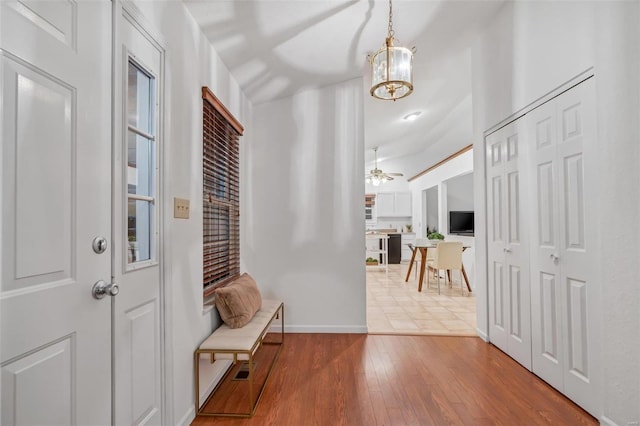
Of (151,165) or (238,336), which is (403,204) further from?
(151,165)

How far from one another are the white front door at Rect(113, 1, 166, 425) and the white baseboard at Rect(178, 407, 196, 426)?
0.19 meters

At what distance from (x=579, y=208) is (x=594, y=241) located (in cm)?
23

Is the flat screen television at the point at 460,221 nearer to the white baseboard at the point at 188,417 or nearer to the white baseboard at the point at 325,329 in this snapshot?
the white baseboard at the point at 325,329

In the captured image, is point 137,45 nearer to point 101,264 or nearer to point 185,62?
point 185,62

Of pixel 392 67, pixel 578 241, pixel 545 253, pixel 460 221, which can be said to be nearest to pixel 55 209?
pixel 392 67

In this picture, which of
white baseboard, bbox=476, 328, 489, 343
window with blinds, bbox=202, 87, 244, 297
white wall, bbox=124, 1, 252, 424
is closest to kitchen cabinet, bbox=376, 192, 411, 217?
white baseboard, bbox=476, 328, 489, 343

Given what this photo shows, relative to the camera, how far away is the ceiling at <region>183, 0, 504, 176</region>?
7.17 ft

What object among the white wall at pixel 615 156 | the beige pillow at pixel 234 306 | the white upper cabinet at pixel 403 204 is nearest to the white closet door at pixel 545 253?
the white wall at pixel 615 156

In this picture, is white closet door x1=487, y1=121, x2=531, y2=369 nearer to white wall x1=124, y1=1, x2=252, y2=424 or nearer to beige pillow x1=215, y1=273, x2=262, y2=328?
beige pillow x1=215, y1=273, x2=262, y2=328

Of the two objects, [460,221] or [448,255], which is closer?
[448,255]

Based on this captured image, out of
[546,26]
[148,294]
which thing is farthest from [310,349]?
[546,26]

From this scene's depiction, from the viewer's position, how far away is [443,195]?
6.97m

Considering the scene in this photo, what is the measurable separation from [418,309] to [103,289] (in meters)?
3.86

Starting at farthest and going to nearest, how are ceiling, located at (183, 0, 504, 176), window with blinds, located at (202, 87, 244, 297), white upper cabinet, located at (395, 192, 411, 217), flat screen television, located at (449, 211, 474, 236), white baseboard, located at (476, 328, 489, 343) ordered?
white upper cabinet, located at (395, 192, 411, 217), flat screen television, located at (449, 211, 474, 236), white baseboard, located at (476, 328, 489, 343), window with blinds, located at (202, 87, 244, 297), ceiling, located at (183, 0, 504, 176)
